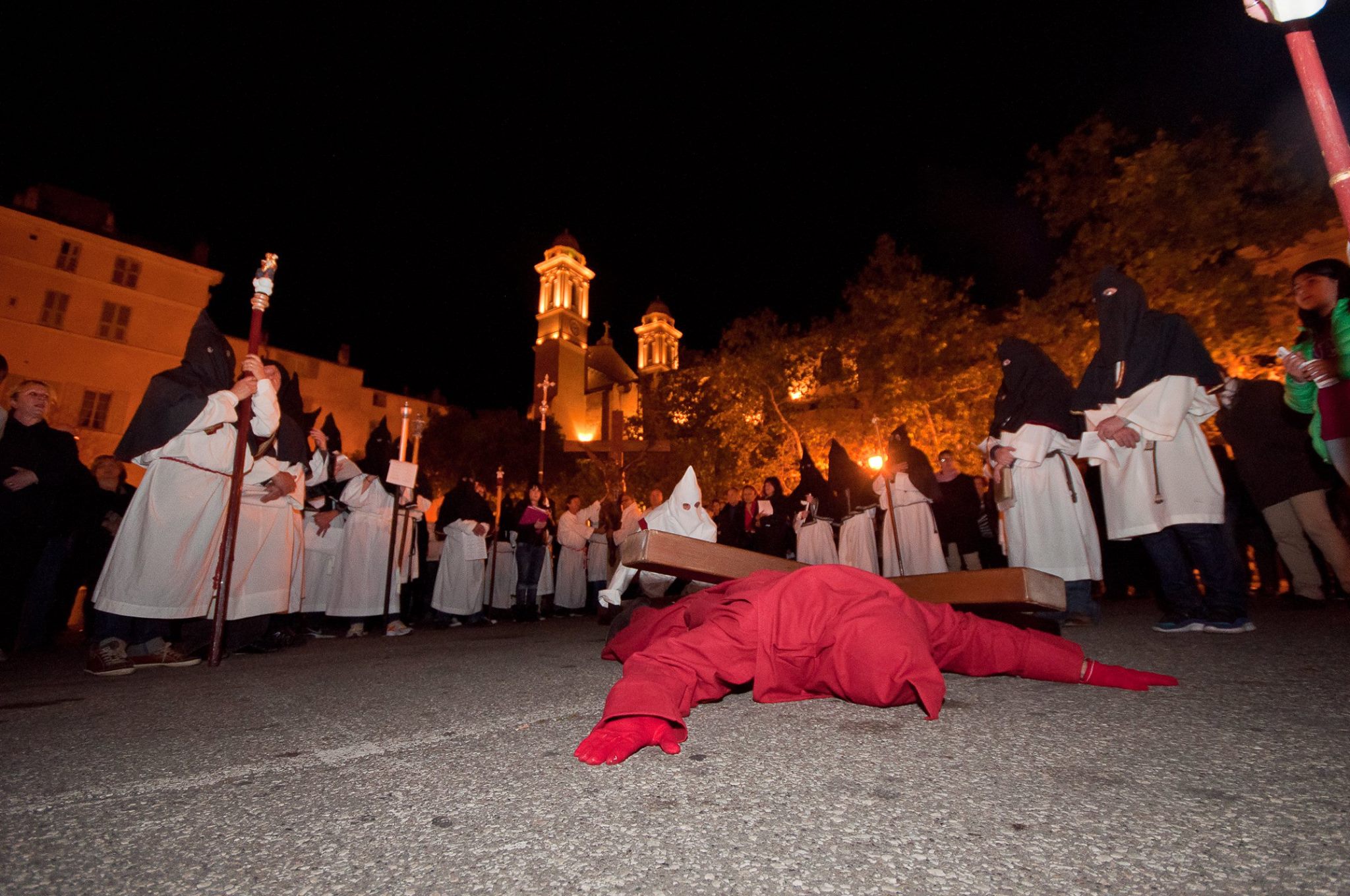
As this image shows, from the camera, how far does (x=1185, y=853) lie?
43.8 inches

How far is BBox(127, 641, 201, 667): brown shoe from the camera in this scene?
13.2 feet

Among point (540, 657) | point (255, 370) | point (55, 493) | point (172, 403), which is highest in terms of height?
point (255, 370)

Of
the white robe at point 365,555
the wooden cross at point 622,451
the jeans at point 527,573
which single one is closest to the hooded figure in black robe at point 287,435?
the white robe at point 365,555

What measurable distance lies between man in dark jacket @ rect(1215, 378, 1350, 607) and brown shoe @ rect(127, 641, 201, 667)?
26.6 ft

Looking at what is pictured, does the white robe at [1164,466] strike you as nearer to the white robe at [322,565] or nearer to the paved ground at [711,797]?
the paved ground at [711,797]

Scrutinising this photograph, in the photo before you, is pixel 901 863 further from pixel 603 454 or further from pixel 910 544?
pixel 603 454

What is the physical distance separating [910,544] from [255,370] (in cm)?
804

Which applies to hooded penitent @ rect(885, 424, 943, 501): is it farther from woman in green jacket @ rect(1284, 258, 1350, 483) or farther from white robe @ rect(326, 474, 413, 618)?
white robe @ rect(326, 474, 413, 618)

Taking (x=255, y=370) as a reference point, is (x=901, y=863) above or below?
below

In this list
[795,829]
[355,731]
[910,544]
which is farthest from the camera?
[910,544]

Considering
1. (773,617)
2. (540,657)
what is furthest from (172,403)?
(773,617)

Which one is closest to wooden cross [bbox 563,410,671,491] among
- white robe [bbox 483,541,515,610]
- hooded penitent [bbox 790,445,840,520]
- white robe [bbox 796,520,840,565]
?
white robe [bbox 483,541,515,610]

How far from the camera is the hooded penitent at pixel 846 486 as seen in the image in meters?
9.75

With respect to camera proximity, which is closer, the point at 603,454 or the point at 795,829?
the point at 795,829
